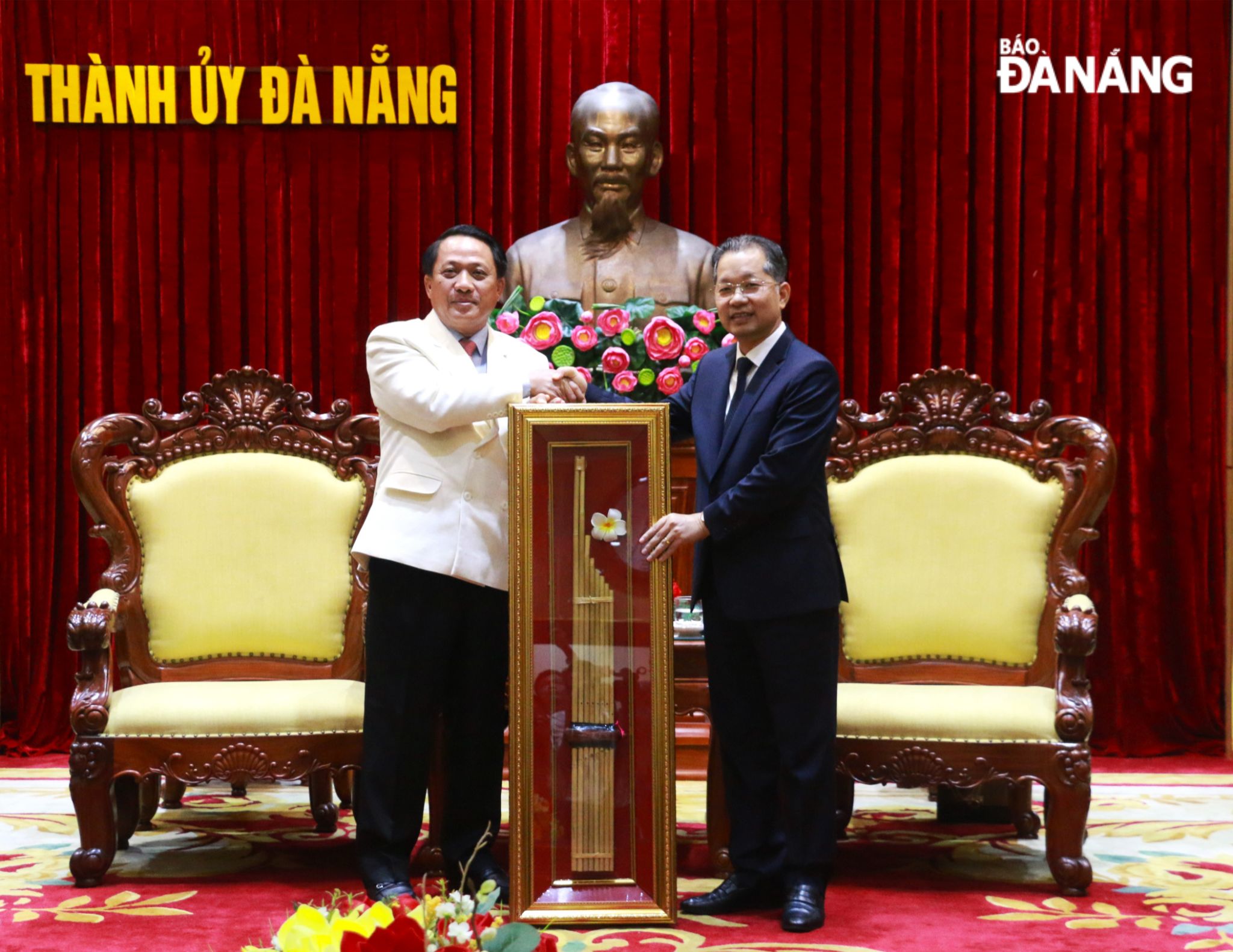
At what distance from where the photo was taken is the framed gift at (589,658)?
8.60 ft

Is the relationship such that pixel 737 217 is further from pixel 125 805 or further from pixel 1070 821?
pixel 125 805

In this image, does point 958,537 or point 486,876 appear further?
point 958,537

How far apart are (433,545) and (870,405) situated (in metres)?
2.44

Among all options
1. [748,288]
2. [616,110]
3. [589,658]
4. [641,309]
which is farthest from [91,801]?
[616,110]

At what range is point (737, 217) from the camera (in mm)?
4750

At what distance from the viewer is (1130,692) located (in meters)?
4.61

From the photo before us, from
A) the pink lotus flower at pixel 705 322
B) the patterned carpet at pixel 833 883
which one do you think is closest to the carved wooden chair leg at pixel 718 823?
the patterned carpet at pixel 833 883

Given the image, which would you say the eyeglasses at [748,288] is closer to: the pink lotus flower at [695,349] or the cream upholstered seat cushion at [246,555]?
the cream upholstered seat cushion at [246,555]

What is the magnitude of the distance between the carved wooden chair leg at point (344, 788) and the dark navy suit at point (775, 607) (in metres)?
1.38

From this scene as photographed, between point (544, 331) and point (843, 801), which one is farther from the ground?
point (544, 331)

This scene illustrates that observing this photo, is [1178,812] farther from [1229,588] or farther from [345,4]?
[345,4]

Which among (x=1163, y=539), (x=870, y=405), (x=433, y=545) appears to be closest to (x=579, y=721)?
(x=433, y=545)

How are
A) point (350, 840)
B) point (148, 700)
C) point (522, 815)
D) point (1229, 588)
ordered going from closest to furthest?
point (522, 815)
point (148, 700)
point (350, 840)
point (1229, 588)

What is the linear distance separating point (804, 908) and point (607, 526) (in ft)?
2.69
